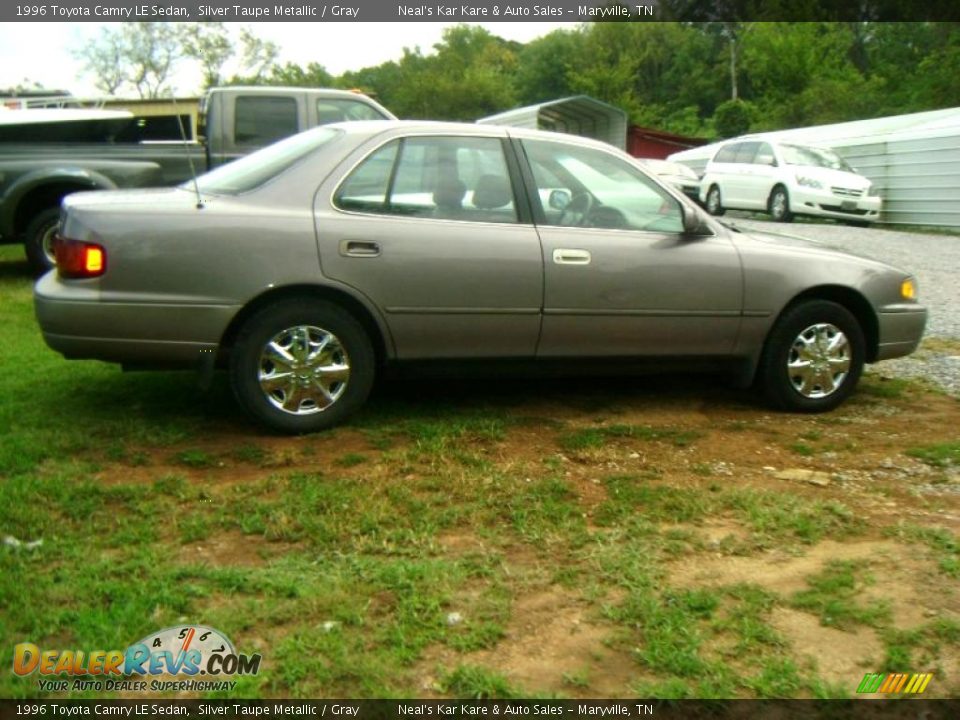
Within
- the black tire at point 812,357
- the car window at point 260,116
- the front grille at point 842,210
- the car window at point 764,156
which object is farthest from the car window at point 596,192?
the car window at point 764,156

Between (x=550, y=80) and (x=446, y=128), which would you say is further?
(x=550, y=80)

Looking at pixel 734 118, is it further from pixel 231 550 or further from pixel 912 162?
pixel 231 550

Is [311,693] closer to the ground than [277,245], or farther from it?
closer to the ground

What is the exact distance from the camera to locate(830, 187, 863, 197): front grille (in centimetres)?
1786

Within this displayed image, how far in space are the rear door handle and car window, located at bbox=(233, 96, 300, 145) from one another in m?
5.83

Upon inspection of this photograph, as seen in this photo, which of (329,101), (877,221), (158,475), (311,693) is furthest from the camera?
(877,221)

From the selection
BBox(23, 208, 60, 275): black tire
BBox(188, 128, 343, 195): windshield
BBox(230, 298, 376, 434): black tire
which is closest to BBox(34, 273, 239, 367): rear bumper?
BBox(230, 298, 376, 434): black tire

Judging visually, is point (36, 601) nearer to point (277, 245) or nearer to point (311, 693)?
point (311, 693)

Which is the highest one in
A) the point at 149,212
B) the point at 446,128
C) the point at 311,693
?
the point at 446,128

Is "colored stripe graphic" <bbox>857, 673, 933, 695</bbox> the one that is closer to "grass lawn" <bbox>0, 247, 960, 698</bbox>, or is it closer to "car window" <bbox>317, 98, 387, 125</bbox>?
"grass lawn" <bbox>0, 247, 960, 698</bbox>

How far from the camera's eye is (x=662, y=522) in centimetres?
411

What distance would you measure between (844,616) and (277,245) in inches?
117

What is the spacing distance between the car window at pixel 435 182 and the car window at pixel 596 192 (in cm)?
23

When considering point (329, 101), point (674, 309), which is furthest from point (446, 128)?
point (329, 101)
